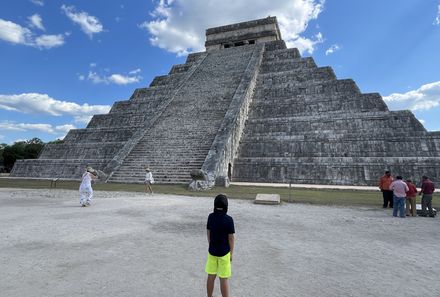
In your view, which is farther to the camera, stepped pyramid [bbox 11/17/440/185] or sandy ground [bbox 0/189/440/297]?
stepped pyramid [bbox 11/17/440/185]

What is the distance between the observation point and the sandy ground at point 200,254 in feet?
10.9

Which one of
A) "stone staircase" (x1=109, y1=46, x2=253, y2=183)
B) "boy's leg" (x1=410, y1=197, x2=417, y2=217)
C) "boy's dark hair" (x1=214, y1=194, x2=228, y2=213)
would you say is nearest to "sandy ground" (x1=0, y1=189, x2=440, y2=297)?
"boy's leg" (x1=410, y1=197, x2=417, y2=217)

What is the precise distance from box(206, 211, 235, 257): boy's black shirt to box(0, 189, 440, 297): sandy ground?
0.61m

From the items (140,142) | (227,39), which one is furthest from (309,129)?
(227,39)

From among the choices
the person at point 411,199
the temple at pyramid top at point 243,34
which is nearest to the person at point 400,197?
the person at point 411,199

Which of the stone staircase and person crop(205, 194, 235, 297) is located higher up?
the stone staircase

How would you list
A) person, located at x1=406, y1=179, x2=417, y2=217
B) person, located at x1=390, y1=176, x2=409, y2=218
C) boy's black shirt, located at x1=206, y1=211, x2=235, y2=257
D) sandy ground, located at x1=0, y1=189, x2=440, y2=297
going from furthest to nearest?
person, located at x1=406, y1=179, x2=417, y2=217
person, located at x1=390, y1=176, x2=409, y2=218
sandy ground, located at x1=0, y1=189, x2=440, y2=297
boy's black shirt, located at x1=206, y1=211, x2=235, y2=257

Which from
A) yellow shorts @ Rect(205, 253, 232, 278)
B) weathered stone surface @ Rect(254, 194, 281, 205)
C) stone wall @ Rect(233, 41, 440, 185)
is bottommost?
yellow shorts @ Rect(205, 253, 232, 278)

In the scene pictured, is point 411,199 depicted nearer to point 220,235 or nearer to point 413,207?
point 413,207

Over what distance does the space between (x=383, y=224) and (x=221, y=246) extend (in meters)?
5.42

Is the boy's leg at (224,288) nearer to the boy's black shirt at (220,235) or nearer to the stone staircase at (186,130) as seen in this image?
the boy's black shirt at (220,235)

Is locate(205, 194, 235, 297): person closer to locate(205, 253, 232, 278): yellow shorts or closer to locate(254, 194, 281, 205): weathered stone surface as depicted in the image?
locate(205, 253, 232, 278): yellow shorts

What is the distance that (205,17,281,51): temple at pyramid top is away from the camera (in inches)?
1282

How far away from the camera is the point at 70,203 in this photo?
30.9 feet
